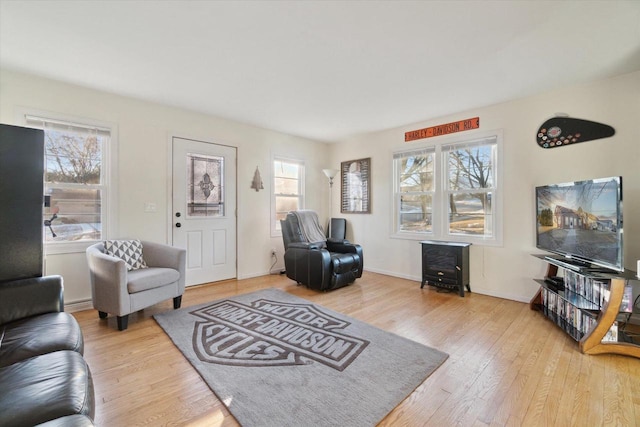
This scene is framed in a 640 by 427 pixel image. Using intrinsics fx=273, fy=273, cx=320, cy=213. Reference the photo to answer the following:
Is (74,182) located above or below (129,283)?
above

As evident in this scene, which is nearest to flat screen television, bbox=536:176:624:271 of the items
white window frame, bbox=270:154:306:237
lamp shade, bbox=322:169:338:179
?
lamp shade, bbox=322:169:338:179

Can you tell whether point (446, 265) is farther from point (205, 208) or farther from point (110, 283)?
Result: point (110, 283)

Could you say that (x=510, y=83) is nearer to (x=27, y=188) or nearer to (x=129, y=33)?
(x=129, y=33)

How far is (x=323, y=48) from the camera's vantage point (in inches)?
91.8

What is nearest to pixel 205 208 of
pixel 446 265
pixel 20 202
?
pixel 20 202

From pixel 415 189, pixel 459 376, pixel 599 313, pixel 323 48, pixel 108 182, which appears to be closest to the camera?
pixel 459 376

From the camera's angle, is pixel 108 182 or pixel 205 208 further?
pixel 205 208

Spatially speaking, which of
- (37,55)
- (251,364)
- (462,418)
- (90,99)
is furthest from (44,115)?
(462,418)

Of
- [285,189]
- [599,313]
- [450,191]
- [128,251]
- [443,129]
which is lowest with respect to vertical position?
[599,313]

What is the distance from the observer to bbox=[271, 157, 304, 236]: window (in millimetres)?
4875

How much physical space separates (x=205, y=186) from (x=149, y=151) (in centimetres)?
83

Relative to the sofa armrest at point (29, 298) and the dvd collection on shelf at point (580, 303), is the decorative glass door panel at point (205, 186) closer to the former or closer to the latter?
the sofa armrest at point (29, 298)

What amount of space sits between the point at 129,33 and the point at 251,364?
8.84 ft

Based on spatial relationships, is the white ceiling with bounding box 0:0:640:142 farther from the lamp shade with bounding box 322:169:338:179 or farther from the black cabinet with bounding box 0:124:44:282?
the lamp shade with bounding box 322:169:338:179
